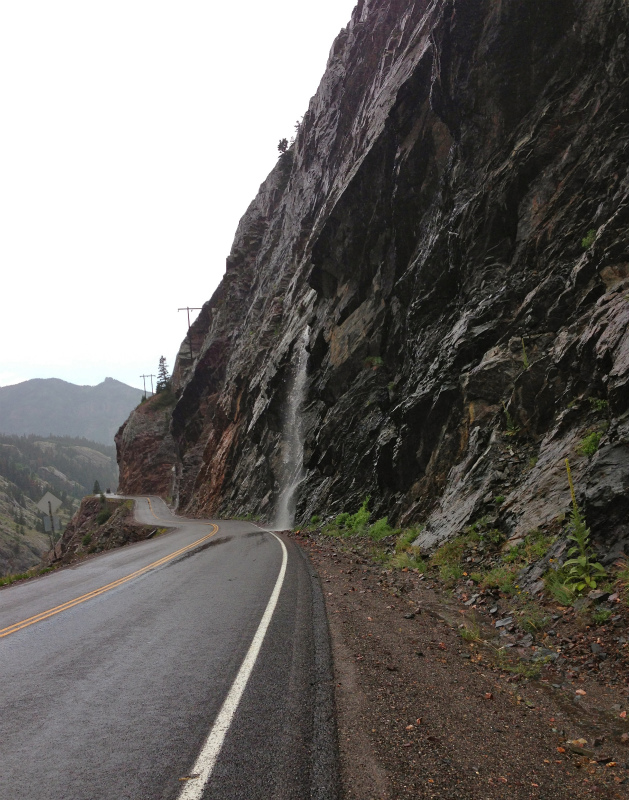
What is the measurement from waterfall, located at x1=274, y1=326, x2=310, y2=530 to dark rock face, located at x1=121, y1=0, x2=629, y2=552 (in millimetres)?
1133

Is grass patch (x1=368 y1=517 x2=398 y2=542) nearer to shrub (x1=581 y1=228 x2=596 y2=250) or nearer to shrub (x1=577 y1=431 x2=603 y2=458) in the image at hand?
→ shrub (x1=577 y1=431 x2=603 y2=458)

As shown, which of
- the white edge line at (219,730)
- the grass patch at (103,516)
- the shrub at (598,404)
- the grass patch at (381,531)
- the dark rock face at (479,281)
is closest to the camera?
the white edge line at (219,730)

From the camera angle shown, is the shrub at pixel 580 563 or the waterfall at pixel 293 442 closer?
the shrub at pixel 580 563

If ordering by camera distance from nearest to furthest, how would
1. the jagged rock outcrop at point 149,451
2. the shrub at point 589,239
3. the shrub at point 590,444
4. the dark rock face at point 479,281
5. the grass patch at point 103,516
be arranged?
the shrub at point 590,444 < the dark rock face at point 479,281 < the shrub at point 589,239 < the grass patch at point 103,516 < the jagged rock outcrop at point 149,451

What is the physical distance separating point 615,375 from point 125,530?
36.5 metres

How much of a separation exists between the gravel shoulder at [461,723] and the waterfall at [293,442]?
22605mm

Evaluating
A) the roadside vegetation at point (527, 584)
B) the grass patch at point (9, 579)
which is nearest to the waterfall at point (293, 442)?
the grass patch at point (9, 579)

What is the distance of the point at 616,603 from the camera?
5973 mm

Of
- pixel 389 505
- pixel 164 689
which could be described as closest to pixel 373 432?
pixel 389 505

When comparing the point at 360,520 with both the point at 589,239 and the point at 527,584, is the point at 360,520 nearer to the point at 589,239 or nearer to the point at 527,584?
the point at 527,584

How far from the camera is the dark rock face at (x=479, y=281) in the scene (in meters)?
10.1

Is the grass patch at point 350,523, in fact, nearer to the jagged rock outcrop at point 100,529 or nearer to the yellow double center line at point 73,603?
the yellow double center line at point 73,603

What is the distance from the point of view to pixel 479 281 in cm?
1585

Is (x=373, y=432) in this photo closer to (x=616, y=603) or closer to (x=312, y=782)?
(x=616, y=603)
